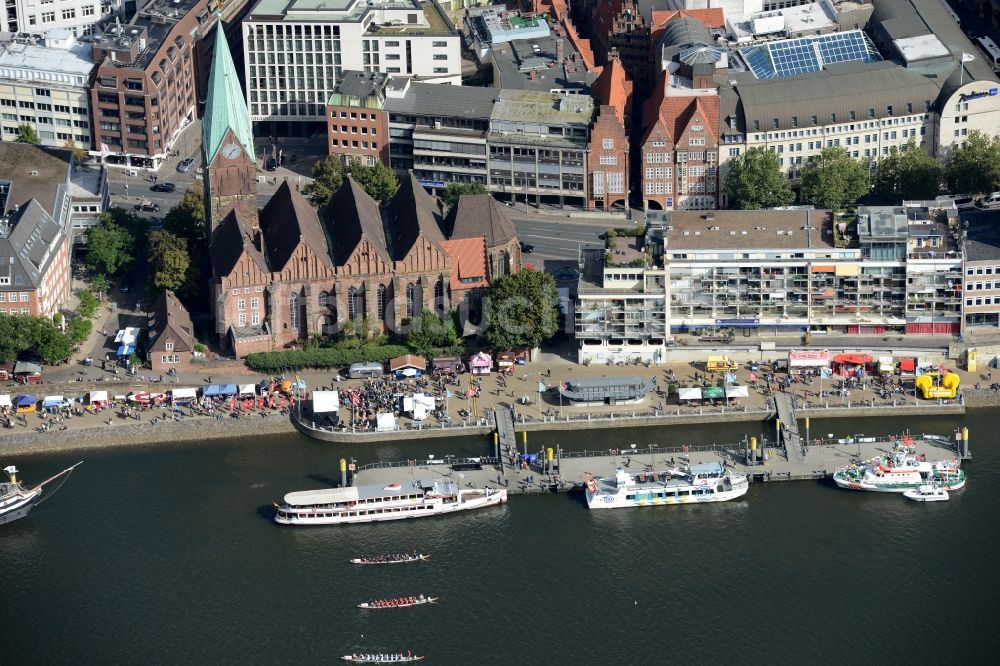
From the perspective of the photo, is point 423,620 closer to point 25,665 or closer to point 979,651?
point 25,665

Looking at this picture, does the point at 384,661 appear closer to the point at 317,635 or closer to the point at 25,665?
the point at 317,635

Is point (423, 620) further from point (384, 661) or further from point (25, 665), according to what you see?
point (25, 665)

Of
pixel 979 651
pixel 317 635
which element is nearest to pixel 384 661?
pixel 317 635

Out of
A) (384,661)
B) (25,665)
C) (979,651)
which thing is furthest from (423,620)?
(979,651)

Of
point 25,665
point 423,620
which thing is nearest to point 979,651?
point 423,620

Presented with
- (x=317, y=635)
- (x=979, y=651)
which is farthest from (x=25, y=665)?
(x=979, y=651)

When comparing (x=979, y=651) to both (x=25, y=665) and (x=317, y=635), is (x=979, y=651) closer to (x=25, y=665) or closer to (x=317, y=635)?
(x=317, y=635)
